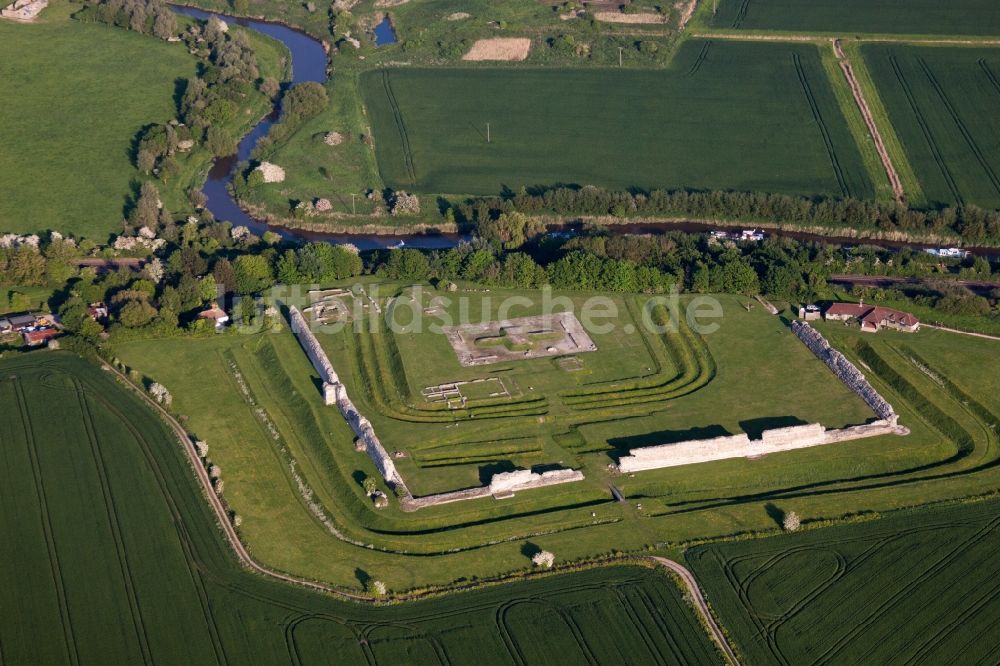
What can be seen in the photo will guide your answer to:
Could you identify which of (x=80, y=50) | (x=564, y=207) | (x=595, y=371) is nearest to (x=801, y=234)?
(x=564, y=207)

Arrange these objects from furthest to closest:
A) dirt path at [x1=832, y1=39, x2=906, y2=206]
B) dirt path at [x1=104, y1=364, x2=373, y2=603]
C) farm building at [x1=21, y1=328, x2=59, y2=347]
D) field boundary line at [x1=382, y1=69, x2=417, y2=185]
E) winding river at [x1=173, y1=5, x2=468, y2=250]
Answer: field boundary line at [x1=382, y1=69, x2=417, y2=185]
dirt path at [x1=832, y1=39, x2=906, y2=206]
winding river at [x1=173, y1=5, x2=468, y2=250]
farm building at [x1=21, y1=328, x2=59, y2=347]
dirt path at [x1=104, y1=364, x2=373, y2=603]

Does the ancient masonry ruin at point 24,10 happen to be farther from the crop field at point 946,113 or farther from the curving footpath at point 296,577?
the crop field at point 946,113

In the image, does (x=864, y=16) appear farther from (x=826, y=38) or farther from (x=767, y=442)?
(x=767, y=442)

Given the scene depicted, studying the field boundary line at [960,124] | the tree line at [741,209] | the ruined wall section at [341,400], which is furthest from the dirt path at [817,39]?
the ruined wall section at [341,400]

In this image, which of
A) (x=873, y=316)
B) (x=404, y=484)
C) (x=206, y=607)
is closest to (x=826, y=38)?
(x=873, y=316)

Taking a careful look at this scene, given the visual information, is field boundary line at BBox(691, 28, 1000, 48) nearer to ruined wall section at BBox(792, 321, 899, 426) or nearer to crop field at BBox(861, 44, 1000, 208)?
crop field at BBox(861, 44, 1000, 208)

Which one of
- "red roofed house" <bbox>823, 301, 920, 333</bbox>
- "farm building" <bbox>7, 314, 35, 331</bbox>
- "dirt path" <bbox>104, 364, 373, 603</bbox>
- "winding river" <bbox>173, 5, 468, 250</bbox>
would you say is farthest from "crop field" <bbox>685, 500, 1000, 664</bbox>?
"farm building" <bbox>7, 314, 35, 331</bbox>

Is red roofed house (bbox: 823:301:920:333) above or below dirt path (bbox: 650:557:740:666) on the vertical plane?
above
